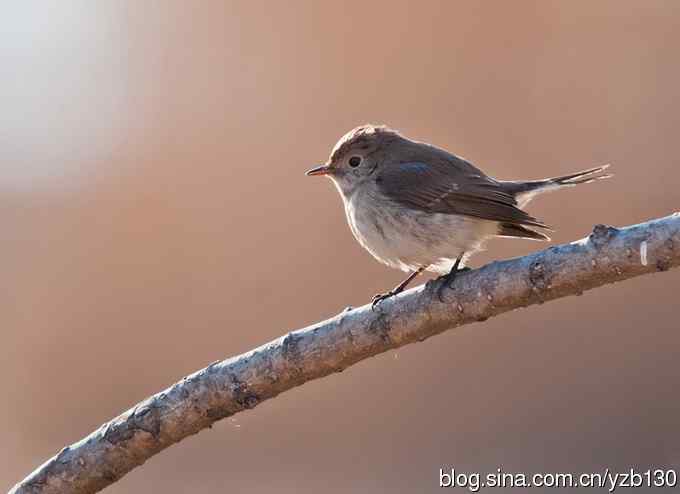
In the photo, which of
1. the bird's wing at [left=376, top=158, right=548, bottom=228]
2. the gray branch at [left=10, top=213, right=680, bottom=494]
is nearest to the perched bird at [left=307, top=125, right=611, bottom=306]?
the bird's wing at [left=376, top=158, right=548, bottom=228]

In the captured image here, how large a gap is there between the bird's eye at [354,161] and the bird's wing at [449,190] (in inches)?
7.2

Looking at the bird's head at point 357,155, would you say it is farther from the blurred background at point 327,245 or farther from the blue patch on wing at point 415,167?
the blurred background at point 327,245

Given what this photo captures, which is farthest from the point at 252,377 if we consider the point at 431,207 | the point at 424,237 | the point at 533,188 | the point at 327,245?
the point at 327,245

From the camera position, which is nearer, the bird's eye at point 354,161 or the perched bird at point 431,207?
the perched bird at point 431,207

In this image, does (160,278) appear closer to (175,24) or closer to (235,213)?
(235,213)

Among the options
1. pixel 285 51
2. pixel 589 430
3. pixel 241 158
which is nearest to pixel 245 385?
pixel 589 430

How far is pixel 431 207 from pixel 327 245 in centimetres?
338

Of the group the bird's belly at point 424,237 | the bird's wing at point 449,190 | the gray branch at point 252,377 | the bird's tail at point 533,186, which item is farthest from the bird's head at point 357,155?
the gray branch at point 252,377

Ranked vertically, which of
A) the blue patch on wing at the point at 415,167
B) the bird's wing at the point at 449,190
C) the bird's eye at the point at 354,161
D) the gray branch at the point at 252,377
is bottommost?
the gray branch at the point at 252,377

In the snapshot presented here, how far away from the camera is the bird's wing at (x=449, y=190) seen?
169 inches

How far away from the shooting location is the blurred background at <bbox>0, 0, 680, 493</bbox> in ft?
22.5

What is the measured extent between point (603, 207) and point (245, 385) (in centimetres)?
459

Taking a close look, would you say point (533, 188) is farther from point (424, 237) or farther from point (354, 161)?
point (354, 161)

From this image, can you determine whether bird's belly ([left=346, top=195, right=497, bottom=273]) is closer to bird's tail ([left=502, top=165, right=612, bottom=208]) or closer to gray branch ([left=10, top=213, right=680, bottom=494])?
bird's tail ([left=502, top=165, right=612, bottom=208])
